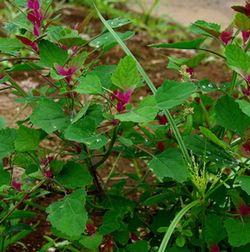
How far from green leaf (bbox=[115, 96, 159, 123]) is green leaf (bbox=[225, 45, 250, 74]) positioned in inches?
8.2

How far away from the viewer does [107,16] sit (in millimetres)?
4527

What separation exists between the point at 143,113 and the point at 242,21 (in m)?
0.38

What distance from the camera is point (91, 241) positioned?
1.78 meters

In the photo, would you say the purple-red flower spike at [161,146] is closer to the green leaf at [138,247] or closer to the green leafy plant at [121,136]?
the green leafy plant at [121,136]

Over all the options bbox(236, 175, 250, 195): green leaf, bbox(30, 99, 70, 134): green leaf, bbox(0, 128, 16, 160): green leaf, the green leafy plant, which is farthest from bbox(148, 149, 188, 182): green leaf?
bbox(0, 128, 16, 160): green leaf

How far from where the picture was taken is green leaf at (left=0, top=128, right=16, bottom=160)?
174 cm

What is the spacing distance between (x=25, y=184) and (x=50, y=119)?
26 cm

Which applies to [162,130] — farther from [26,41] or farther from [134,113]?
[26,41]

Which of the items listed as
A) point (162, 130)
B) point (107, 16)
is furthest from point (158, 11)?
point (162, 130)

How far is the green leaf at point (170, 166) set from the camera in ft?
5.39

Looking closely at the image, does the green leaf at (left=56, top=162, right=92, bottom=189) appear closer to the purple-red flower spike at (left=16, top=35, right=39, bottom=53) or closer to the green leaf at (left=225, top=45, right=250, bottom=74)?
the purple-red flower spike at (left=16, top=35, right=39, bottom=53)

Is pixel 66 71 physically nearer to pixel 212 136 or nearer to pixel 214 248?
pixel 212 136

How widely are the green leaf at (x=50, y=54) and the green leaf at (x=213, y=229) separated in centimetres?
51

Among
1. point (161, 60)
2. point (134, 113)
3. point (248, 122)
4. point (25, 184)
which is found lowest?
point (161, 60)
